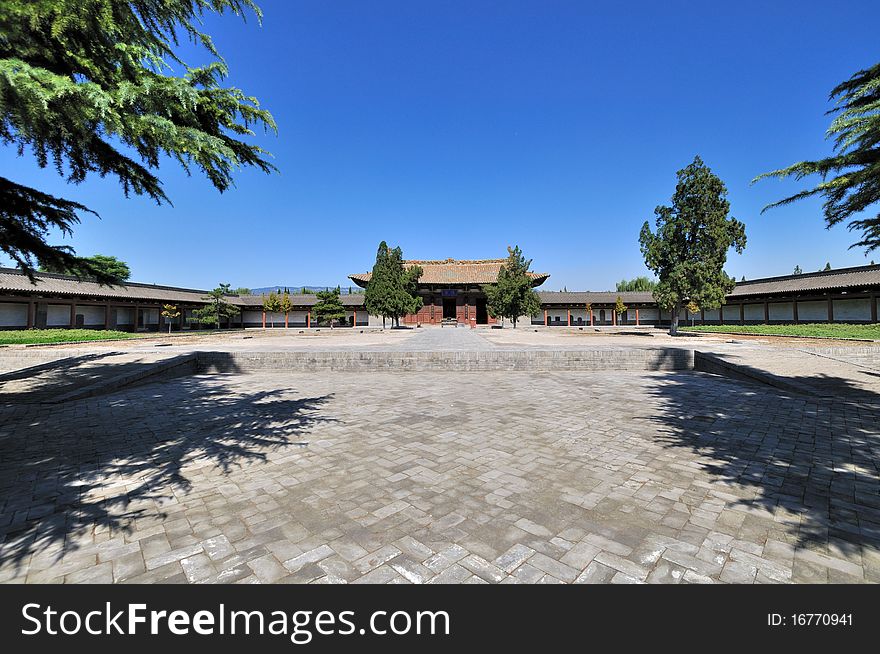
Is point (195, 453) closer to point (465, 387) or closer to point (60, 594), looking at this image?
point (60, 594)

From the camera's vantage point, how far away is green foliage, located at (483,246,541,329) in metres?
32.5

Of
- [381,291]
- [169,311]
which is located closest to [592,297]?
[381,291]

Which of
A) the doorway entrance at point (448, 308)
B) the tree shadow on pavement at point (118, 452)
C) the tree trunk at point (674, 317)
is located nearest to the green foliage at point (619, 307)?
the doorway entrance at point (448, 308)

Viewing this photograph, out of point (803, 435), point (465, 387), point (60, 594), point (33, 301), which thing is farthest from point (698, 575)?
point (33, 301)

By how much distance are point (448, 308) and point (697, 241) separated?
27393mm

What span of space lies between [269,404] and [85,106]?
5053mm

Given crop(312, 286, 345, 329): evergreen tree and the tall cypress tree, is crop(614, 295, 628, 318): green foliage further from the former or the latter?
crop(312, 286, 345, 329): evergreen tree

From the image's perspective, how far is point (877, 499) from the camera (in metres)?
3.03

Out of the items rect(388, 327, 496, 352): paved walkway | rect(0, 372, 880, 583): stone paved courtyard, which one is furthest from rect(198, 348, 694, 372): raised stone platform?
rect(0, 372, 880, 583): stone paved courtyard

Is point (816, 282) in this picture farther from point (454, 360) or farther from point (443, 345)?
point (454, 360)

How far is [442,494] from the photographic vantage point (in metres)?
3.24

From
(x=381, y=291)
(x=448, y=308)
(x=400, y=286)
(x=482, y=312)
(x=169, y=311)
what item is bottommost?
(x=169, y=311)

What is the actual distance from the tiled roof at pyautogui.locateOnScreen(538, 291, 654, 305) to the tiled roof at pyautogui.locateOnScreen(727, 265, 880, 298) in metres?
9.92

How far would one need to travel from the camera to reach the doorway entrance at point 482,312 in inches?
1725
